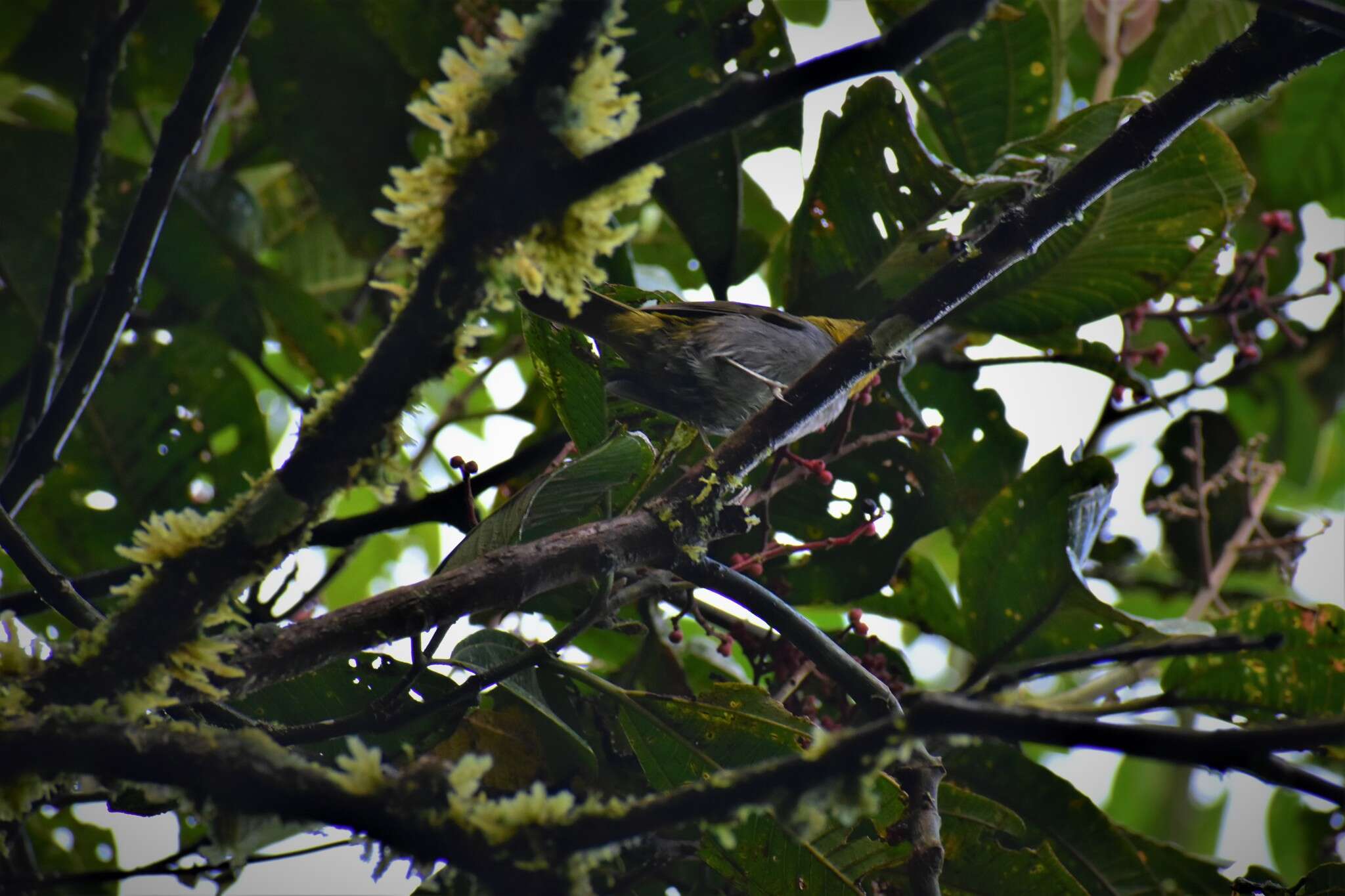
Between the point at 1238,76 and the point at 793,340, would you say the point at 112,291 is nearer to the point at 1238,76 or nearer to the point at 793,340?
the point at 793,340

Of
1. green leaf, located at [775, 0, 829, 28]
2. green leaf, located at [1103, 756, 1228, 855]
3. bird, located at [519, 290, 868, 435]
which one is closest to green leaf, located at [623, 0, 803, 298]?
→ bird, located at [519, 290, 868, 435]

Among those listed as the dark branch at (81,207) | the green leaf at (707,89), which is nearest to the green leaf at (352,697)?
the dark branch at (81,207)

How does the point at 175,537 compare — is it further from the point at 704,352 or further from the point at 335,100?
→ the point at 335,100

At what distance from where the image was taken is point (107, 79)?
83.3 inches

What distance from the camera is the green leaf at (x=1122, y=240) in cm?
220

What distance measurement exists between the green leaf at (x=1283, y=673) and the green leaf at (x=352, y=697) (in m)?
1.57

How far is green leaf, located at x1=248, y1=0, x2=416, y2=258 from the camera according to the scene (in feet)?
9.43

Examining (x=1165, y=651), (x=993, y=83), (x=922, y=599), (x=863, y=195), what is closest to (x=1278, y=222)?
(x=993, y=83)

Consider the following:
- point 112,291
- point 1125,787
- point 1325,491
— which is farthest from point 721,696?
point 1325,491

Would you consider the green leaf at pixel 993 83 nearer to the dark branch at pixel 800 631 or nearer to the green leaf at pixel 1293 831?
the dark branch at pixel 800 631

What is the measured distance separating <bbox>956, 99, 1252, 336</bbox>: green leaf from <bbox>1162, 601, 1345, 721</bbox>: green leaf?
82 cm

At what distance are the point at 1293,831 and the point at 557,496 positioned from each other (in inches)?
Result: 119

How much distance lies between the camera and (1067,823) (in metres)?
2.21

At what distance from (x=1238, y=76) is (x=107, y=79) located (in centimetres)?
210
